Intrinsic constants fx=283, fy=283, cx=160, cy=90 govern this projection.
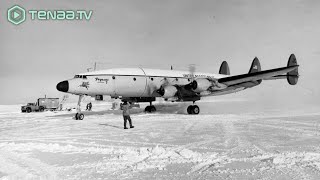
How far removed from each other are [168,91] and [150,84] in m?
1.68

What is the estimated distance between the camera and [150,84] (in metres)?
22.4

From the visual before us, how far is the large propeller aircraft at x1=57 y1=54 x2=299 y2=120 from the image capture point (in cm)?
1928

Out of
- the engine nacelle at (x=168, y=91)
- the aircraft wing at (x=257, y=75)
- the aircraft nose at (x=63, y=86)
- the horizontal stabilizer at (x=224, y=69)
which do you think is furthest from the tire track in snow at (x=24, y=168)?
the horizontal stabilizer at (x=224, y=69)

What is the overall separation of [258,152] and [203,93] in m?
14.8

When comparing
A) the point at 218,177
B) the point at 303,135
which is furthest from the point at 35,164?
the point at 303,135

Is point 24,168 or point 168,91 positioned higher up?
point 168,91

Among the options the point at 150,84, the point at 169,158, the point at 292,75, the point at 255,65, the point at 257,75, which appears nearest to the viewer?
the point at 169,158

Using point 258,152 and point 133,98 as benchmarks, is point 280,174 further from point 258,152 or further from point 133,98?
point 133,98

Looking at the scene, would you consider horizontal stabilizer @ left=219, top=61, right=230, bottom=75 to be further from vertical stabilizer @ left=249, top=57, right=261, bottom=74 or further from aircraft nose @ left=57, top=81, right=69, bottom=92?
aircraft nose @ left=57, top=81, right=69, bottom=92

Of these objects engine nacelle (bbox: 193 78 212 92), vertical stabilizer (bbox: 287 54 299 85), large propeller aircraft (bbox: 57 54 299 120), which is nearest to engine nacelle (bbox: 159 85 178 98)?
large propeller aircraft (bbox: 57 54 299 120)

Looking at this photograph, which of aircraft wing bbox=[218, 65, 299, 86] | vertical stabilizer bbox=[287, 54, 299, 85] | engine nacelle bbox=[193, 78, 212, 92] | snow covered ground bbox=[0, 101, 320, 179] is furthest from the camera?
vertical stabilizer bbox=[287, 54, 299, 85]

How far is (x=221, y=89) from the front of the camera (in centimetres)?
2250

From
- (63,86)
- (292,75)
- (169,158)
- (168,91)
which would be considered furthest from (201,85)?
(169,158)

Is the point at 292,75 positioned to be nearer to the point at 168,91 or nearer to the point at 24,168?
the point at 168,91
